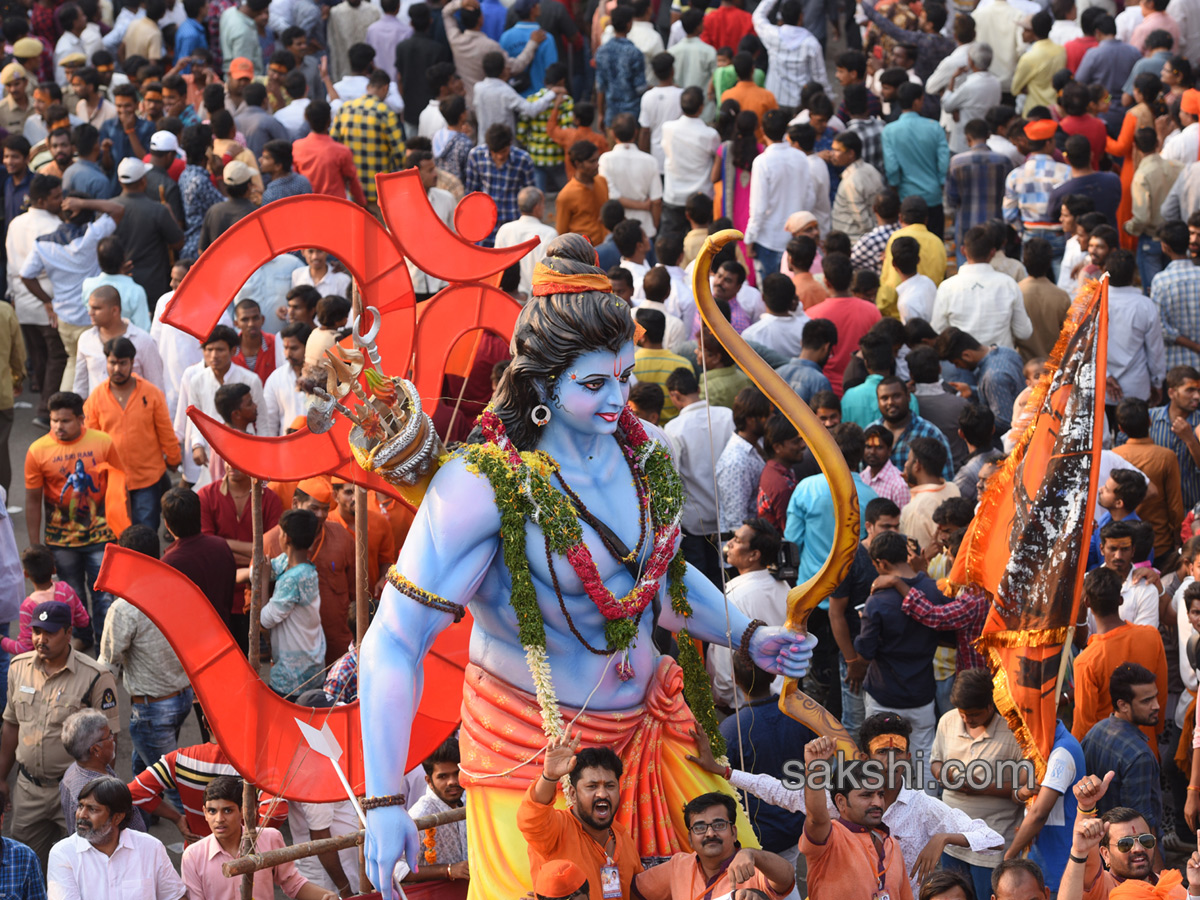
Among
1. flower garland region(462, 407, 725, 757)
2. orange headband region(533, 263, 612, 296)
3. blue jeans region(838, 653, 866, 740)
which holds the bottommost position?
blue jeans region(838, 653, 866, 740)

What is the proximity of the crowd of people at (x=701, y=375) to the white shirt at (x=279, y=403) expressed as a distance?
37 mm

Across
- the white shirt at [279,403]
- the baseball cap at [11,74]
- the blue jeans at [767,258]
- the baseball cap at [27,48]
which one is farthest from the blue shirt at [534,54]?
the white shirt at [279,403]

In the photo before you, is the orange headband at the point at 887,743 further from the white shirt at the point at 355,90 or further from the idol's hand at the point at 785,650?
the white shirt at the point at 355,90

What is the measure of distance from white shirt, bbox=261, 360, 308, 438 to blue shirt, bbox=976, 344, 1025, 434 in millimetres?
3999

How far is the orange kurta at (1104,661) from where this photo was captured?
22.2 ft

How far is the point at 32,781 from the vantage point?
7066 millimetres

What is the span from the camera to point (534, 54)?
15156mm

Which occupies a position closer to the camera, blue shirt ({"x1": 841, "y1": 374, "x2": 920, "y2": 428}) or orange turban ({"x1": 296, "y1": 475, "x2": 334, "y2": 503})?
orange turban ({"x1": 296, "y1": 475, "x2": 334, "y2": 503})

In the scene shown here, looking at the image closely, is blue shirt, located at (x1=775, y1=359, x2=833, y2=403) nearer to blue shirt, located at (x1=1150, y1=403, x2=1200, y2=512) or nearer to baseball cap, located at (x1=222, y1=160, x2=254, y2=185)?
blue shirt, located at (x1=1150, y1=403, x2=1200, y2=512)

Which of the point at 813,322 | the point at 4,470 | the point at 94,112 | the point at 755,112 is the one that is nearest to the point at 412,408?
the point at 813,322

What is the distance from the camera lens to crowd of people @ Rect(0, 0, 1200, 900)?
5.90 meters

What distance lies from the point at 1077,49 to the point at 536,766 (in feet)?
41.4

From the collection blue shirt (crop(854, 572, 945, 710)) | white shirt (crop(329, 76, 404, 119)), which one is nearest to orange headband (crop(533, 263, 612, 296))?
blue shirt (crop(854, 572, 945, 710))

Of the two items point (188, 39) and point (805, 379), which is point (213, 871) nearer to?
point (805, 379)
